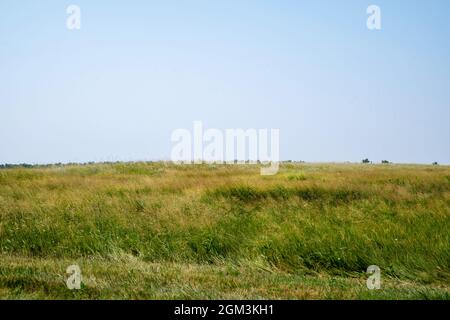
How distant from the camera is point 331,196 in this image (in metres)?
16.2

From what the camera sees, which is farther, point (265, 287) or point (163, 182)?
point (163, 182)

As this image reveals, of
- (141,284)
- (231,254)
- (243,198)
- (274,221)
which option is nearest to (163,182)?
(243,198)

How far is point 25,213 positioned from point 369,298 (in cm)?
936

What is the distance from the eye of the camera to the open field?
5797 mm

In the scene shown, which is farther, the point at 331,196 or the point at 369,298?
the point at 331,196

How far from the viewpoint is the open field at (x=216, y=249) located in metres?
5.80

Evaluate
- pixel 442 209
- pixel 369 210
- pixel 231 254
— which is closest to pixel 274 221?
pixel 231 254

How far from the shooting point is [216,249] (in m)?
8.90

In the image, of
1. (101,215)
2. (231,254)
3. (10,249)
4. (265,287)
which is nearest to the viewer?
(265,287)

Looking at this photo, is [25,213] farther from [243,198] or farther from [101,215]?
[243,198]

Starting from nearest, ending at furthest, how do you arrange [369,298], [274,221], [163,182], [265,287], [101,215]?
[369,298], [265,287], [274,221], [101,215], [163,182]
